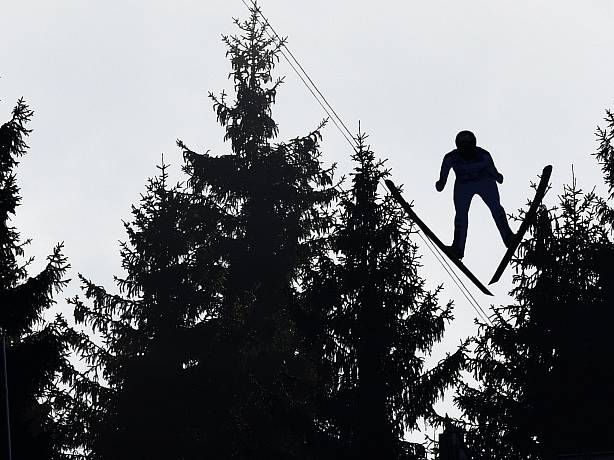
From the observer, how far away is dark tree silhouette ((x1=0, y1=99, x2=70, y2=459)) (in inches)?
841

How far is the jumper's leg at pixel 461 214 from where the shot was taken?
1543 centimetres

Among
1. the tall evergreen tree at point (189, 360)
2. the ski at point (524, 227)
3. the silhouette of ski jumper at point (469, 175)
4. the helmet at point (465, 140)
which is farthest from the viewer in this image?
the tall evergreen tree at point (189, 360)

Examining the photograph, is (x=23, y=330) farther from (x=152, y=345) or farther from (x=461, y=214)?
(x=461, y=214)

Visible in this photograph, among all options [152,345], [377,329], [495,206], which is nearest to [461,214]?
[495,206]

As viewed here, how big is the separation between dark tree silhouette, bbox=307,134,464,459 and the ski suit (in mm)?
8358

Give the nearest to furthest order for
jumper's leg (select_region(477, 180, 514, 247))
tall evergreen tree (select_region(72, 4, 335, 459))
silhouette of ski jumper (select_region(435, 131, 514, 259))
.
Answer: silhouette of ski jumper (select_region(435, 131, 514, 259)), jumper's leg (select_region(477, 180, 514, 247)), tall evergreen tree (select_region(72, 4, 335, 459))

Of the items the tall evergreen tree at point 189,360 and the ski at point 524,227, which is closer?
the ski at point 524,227

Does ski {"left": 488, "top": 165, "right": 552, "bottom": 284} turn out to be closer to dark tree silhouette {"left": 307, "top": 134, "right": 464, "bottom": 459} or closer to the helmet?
the helmet

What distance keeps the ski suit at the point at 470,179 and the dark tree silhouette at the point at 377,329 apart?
8358 mm

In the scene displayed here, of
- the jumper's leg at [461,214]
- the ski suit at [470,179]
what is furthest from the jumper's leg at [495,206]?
the jumper's leg at [461,214]

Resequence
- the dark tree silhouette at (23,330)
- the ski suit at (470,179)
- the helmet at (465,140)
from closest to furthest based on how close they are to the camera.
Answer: the helmet at (465,140) < the ski suit at (470,179) < the dark tree silhouette at (23,330)

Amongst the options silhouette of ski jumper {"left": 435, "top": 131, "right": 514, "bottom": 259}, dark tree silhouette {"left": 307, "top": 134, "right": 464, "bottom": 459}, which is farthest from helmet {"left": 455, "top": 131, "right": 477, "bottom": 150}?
dark tree silhouette {"left": 307, "top": 134, "right": 464, "bottom": 459}

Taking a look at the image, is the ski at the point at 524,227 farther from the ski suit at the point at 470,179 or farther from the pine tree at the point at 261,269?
the pine tree at the point at 261,269

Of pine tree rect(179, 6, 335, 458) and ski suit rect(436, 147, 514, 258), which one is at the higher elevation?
pine tree rect(179, 6, 335, 458)
